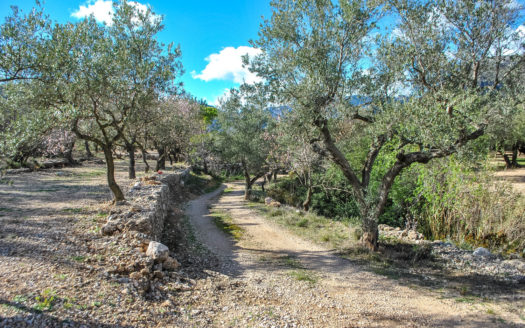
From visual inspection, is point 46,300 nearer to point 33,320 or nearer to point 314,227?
point 33,320

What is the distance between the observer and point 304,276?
889 centimetres

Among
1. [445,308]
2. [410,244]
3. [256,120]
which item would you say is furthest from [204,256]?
[256,120]

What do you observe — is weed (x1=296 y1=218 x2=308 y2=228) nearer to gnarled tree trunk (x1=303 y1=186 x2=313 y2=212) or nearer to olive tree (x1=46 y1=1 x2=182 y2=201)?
gnarled tree trunk (x1=303 y1=186 x2=313 y2=212)

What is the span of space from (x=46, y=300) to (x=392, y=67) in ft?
36.6

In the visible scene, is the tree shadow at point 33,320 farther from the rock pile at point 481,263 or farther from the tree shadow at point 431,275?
the rock pile at point 481,263

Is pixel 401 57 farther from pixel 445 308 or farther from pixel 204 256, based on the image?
pixel 204 256

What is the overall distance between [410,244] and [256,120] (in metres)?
15.5

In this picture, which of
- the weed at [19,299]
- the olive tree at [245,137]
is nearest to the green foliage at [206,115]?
the olive tree at [245,137]

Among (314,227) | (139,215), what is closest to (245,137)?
(314,227)

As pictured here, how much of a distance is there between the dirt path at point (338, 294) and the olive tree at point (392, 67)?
13.6 feet

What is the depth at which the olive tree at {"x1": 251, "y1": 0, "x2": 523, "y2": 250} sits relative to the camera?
905cm

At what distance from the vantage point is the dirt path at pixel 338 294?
6613 millimetres

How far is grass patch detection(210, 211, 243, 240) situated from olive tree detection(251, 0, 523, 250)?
624cm

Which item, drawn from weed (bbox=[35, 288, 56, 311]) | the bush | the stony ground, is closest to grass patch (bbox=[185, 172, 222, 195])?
the stony ground
